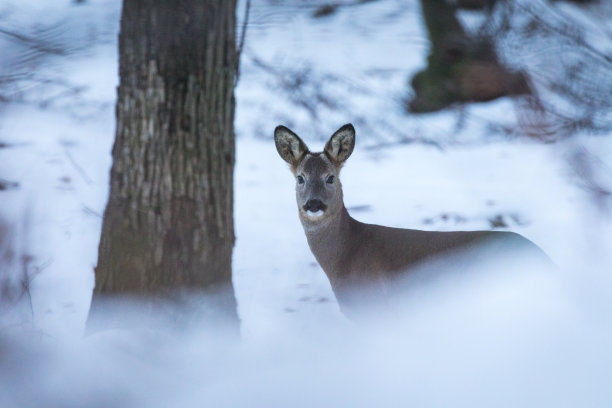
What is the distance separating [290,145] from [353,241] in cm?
91

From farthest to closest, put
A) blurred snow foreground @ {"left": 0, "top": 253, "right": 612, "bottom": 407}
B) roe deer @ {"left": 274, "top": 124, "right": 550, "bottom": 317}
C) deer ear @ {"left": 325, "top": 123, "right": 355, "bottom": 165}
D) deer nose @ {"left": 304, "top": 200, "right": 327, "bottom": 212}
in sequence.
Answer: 1. deer ear @ {"left": 325, "top": 123, "right": 355, "bottom": 165}
2. deer nose @ {"left": 304, "top": 200, "right": 327, "bottom": 212}
3. roe deer @ {"left": 274, "top": 124, "right": 550, "bottom": 317}
4. blurred snow foreground @ {"left": 0, "top": 253, "right": 612, "bottom": 407}

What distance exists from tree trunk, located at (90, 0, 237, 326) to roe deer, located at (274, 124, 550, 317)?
946 mm

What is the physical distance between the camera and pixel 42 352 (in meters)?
3.60

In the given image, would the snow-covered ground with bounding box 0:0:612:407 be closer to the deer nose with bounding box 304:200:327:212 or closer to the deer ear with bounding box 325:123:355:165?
the deer ear with bounding box 325:123:355:165

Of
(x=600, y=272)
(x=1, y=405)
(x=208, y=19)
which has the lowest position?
(x=1, y=405)

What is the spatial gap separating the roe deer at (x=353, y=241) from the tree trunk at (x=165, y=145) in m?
0.95

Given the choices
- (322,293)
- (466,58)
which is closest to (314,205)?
(322,293)

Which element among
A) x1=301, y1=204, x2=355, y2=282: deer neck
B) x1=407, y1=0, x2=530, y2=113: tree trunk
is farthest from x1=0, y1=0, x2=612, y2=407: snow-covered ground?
x1=301, y1=204, x2=355, y2=282: deer neck

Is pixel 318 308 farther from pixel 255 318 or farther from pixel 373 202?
pixel 373 202

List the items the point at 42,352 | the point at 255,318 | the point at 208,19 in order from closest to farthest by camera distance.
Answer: the point at 42,352, the point at 208,19, the point at 255,318

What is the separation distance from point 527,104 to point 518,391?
1212 mm

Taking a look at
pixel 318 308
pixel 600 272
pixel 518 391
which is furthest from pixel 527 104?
pixel 318 308

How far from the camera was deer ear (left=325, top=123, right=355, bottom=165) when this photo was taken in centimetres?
512

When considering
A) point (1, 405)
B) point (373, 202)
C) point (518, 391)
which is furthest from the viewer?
point (373, 202)
